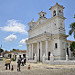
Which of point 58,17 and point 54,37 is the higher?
point 58,17

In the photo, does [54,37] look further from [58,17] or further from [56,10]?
[56,10]

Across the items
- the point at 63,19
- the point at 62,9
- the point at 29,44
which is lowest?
the point at 29,44

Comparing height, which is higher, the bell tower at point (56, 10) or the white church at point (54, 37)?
the bell tower at point (56, 10)

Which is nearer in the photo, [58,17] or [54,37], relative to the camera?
[58,17]

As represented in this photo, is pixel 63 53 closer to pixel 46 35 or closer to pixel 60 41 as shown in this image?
pixel 60 41

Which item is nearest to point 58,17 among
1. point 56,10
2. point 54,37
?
point 56,10

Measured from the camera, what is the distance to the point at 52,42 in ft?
83.8

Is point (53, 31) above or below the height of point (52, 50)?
above

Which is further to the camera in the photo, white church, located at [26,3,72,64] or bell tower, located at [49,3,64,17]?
bell tower, located at [49,3,64,17]

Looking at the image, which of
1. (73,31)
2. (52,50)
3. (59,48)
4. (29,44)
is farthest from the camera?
(29,44)

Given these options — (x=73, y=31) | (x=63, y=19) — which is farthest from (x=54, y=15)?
(x=73, y=31)

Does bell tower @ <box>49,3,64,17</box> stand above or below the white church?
above

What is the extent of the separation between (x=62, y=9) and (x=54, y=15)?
9.08 feet

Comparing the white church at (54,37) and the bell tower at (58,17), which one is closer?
the white church at (54,37)
